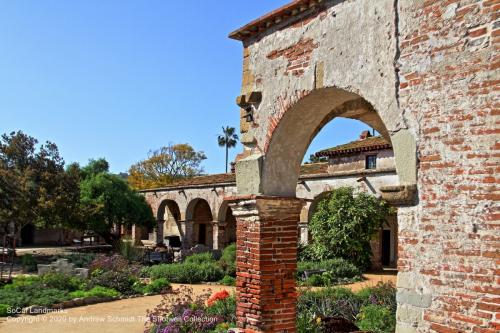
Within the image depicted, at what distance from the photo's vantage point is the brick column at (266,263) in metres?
6.48

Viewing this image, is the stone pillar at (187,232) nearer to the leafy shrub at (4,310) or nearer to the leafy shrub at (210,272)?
the leafy shrub at (210,272)

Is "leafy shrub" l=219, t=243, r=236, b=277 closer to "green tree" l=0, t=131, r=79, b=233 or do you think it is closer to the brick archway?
"green tree" l=0, t=131, r=79, b=233

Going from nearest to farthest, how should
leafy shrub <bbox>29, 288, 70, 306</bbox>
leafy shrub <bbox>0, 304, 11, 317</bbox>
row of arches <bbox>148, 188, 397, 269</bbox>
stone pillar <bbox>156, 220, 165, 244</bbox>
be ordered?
leafy shrub <bbox>0, 304, 11, 317</bbox>
leafy shrub <bbox>29, 288, 70, 306</bbox>
row of arches <bbox>148, 188, 397, 269</bbox>
stone pillar <bbox>156, 220, 165, 244</bbox>

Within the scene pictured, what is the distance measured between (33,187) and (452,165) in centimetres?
2146

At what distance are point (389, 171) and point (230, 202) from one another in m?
15.3

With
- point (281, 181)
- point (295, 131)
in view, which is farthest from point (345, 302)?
point (295, 131)

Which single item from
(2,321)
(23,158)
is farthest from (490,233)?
(23,158)

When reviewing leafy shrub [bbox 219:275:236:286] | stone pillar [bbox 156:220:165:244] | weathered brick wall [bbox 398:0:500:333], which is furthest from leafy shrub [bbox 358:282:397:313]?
stone pillar [bbox 156:220:165:244]

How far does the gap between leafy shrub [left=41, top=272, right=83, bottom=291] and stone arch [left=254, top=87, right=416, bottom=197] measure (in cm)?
1027

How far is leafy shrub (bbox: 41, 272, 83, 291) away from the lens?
48.5ft

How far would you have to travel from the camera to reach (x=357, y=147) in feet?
85.8

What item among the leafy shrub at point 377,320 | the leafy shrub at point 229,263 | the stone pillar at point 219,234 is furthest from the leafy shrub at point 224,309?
the stone pillar at point 219,234

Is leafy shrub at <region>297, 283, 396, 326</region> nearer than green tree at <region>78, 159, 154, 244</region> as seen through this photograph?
Yes

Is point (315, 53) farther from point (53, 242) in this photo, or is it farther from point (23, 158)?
point (53, 242)
